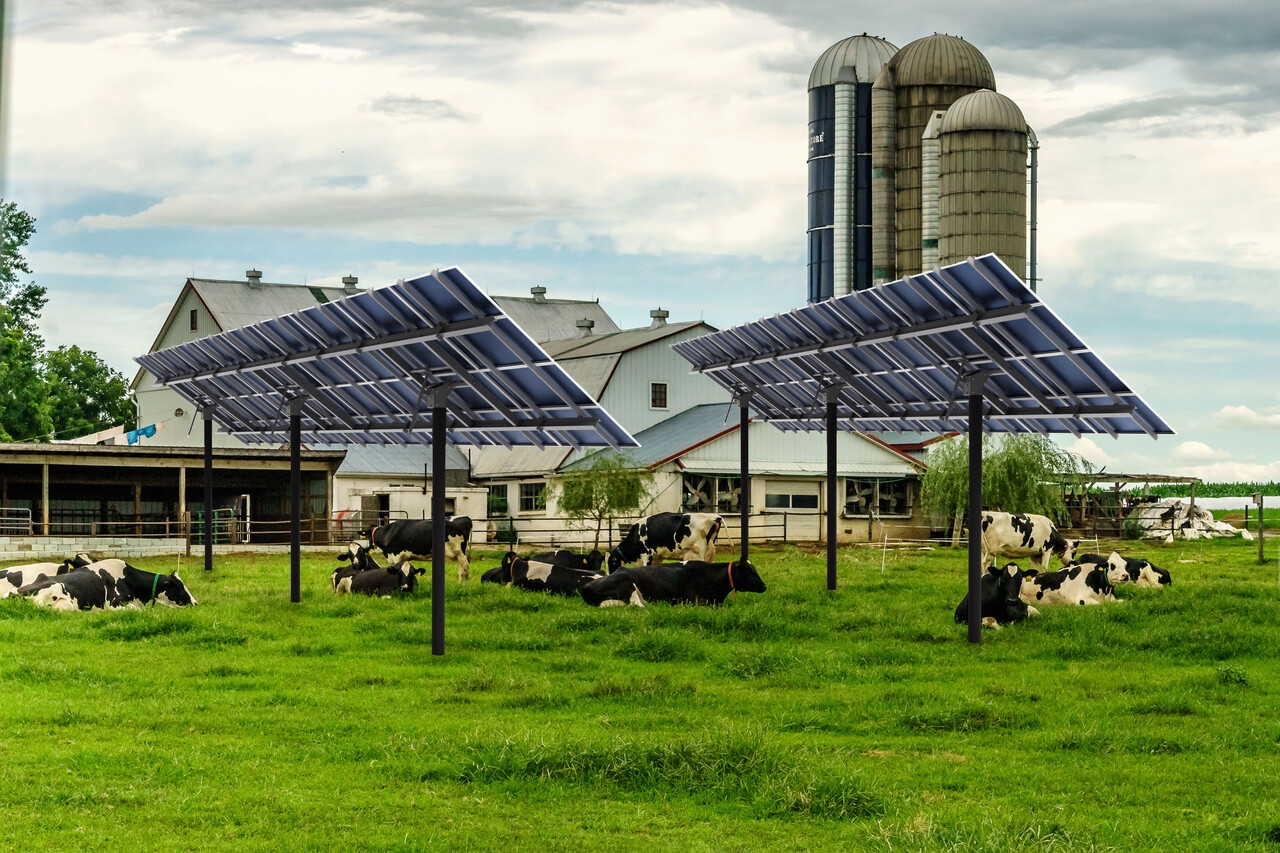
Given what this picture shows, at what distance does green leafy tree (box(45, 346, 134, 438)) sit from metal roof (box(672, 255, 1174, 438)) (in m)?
56.4

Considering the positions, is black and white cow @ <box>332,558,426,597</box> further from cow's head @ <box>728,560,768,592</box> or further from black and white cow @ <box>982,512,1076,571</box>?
black and white cow @ <box>982,512,1076,571</box>

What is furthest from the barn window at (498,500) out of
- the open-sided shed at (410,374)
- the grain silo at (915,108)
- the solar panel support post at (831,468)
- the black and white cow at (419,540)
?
the solar panel support post at (831,468)

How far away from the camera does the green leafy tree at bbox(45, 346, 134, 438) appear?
72.3 metres

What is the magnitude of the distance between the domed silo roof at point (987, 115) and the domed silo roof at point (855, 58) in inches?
379

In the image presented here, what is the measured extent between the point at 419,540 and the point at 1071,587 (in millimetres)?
13441

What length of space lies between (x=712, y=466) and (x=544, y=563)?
21.6 meters

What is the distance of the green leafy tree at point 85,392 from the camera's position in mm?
72312

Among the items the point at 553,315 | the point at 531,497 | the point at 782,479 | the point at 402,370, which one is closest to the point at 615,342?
the point at 531,497

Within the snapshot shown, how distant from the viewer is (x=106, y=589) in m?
20.3

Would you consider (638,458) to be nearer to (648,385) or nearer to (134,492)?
(648,385)

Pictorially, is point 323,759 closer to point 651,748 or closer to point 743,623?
point 651,748

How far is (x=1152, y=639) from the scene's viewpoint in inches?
642

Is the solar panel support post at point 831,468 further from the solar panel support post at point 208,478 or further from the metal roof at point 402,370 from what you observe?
the solar panel support post at point 208,478

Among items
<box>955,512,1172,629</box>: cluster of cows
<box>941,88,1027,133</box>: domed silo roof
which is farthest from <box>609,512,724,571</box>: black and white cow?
<box>941,88,1027,133</box>: domed silo roof
